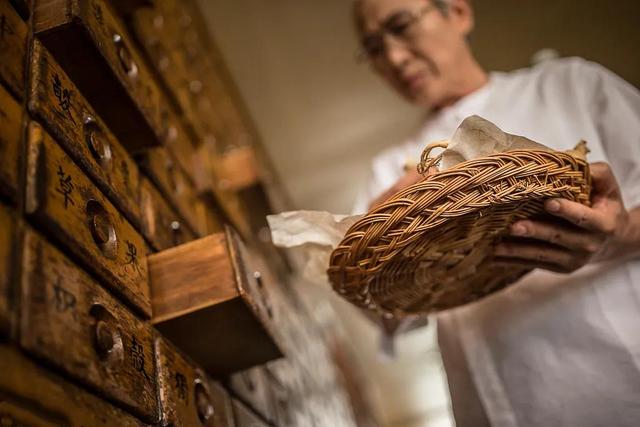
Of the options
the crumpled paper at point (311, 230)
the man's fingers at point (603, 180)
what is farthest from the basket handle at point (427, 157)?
the man's fingers at point (603, 180)

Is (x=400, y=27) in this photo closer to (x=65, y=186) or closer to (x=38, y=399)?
(x=65, y=186)

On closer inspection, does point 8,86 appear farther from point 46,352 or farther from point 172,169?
point 172,169

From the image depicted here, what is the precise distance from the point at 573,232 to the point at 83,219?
0.60m

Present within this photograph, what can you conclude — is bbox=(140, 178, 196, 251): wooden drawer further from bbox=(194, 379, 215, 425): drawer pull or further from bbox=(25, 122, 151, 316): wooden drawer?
bbox=(194, 379, 215, 425): drawer pull

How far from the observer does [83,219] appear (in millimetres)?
558

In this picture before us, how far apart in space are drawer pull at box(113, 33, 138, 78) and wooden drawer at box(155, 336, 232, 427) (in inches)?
14.4

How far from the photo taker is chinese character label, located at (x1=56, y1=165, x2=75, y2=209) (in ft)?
1.72

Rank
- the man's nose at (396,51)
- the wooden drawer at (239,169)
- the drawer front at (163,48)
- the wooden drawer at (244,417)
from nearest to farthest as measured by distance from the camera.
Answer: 1. the wooden drawer at (244,417)
2. the drawer front at (163,48)
3. the man's nose at (396,51)
4. the wooden drawer at (239,169)

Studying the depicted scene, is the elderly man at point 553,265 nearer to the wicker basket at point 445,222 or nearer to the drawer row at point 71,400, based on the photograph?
the wicker basket at point 445,222

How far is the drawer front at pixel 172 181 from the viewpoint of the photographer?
89cm

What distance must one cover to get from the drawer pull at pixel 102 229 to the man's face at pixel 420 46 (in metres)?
0.77

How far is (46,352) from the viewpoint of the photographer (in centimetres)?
43

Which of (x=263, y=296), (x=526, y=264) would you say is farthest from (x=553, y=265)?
(x=263, y=296)

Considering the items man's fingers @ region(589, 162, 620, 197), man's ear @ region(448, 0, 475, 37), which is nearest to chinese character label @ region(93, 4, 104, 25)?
man's fingers @ region(589, 162, 620, 197)
